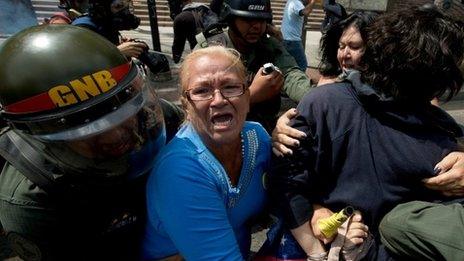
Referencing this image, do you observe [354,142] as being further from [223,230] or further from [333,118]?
[223,230]

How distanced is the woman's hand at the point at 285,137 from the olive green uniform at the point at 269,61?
1.01 meters

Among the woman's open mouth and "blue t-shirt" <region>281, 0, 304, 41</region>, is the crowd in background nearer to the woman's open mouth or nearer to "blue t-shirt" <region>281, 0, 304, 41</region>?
the woman's open mouth

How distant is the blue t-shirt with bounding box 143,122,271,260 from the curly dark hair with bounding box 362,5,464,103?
0.59 m

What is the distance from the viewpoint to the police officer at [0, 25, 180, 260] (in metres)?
1.16

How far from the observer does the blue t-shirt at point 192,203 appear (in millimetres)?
1237

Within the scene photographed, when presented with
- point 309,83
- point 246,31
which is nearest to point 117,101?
point 246,31

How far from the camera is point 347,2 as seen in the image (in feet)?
21.8

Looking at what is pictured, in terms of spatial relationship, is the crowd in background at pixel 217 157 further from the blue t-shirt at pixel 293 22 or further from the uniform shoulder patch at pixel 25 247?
the blue t-shirt at pixel 293 22

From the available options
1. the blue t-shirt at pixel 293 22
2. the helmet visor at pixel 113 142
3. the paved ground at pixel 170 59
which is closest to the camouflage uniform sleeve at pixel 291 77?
the helmet visor at pixel 113 142

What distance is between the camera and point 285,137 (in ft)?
4.40

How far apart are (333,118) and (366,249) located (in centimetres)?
46

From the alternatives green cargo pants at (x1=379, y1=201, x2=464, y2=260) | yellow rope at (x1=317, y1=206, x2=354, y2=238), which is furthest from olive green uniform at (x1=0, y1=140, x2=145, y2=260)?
green cargo pants at (x1=379, y1=201, x2=464, y2=260)

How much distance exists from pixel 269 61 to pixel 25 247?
1.82m

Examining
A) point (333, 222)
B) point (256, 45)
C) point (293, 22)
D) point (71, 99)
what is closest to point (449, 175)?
point (333, 222)
